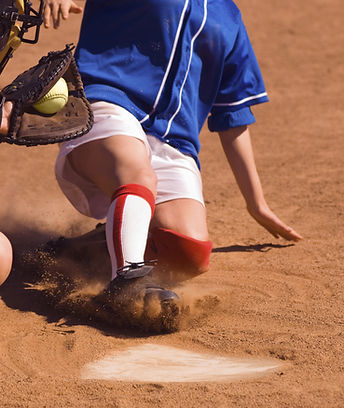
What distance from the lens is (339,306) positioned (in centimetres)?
275

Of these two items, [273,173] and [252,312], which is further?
[273,173]

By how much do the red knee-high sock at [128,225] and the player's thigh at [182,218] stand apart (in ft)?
1.26

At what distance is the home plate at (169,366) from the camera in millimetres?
2229

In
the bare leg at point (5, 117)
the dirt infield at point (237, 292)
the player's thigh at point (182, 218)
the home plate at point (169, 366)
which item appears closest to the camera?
Result: the dirt infield at point (237, 292)

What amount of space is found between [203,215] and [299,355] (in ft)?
3.26

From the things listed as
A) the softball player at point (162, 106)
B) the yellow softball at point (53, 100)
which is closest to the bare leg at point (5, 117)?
the yellow softball at point (53, 100)

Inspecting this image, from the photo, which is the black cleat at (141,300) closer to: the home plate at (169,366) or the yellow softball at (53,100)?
the home plate at (169,366)

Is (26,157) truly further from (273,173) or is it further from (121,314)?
(121,314)

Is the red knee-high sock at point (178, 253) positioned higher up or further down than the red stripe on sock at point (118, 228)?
further down

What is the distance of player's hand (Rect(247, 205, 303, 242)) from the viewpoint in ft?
11.3

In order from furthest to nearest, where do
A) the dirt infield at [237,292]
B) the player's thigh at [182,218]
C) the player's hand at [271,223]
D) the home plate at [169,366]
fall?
the player's hand at [271,223], the player's thigh at [182,218], the home plate at [169,366], the dirt infield at [237,292]

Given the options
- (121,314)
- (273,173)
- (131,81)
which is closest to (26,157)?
(273,173)

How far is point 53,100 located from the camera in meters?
2.67

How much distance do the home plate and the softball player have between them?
0.57m
